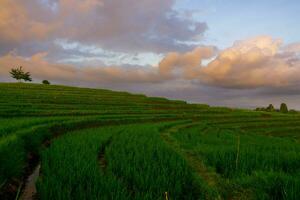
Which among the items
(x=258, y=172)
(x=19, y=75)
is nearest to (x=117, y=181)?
(x=258, y=172)

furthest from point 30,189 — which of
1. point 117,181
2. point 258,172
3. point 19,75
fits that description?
point 19,75

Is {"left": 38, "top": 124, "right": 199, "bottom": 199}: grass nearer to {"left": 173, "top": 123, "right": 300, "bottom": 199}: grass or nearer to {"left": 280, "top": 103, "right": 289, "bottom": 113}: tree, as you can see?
{"left": 173, "top": 123, "right": 300, "bottom": 199}: grass

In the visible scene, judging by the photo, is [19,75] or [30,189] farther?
[19,75]

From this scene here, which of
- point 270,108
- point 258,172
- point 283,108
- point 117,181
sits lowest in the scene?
point 117,181

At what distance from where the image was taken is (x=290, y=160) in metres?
7.64

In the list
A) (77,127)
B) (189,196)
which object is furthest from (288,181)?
(77,127)

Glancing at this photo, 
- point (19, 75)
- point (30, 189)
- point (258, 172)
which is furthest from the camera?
point (19, 75)

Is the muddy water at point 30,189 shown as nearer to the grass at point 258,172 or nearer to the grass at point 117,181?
the grass at point 117,181

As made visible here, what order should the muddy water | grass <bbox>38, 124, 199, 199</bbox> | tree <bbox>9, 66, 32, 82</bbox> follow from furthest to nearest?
tree <bbox>9, 66, 32, 82</bbox> → the muddy water → grass <bbox>38, 124, 199, 199</bbox>

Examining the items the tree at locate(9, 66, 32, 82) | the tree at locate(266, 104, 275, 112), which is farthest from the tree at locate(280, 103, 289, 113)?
the tree at locate(9, 66, 32, 82)

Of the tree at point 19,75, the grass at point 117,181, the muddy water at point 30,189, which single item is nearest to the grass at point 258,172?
the grass at point 117,181

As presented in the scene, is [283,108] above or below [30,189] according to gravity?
above

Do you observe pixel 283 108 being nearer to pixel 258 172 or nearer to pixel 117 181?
pixel 258 172

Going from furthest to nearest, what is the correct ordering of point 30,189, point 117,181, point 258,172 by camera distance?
point 30,189
point 258,172
point 117,181
